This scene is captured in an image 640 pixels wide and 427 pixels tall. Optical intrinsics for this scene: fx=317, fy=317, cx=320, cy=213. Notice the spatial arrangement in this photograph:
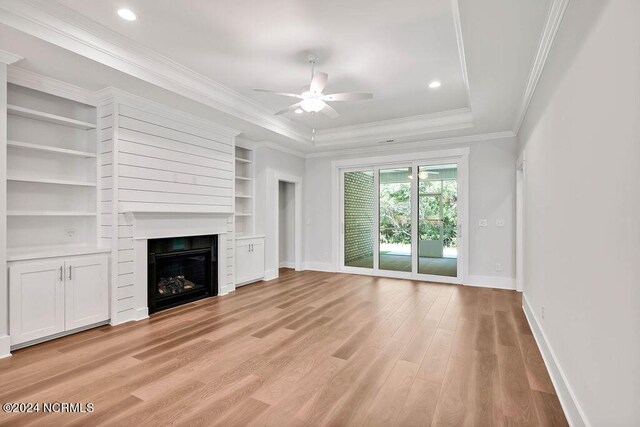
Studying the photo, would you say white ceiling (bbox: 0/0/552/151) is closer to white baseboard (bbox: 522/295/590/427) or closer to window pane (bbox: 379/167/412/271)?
window pane (bbox: 379/167/412/271)

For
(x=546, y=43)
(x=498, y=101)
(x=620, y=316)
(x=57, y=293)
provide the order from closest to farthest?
(x=620, y=316) < (x=546, y=43) < (x=57, y=293) < (x=498, y=101)

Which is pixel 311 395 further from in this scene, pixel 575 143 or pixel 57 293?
pixel 57 293

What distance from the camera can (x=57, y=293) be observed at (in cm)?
320

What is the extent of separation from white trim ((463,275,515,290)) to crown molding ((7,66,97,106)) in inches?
245

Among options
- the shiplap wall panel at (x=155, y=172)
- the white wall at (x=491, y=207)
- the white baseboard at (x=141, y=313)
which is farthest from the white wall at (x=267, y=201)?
the white wall at (x=491, y=207)

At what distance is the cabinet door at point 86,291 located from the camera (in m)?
3.30

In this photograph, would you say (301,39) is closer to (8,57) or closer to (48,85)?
(8,57)

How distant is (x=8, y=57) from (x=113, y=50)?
845mm

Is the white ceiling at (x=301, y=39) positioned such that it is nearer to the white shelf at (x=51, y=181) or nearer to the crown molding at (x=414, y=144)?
the crown molding at (x=414, y=144)

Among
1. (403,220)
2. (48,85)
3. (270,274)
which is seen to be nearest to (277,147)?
(270,274)

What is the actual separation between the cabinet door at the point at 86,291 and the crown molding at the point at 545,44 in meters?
4.75

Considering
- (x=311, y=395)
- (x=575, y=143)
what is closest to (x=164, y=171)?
(x=311, y=395)

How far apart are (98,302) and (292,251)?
430 cm

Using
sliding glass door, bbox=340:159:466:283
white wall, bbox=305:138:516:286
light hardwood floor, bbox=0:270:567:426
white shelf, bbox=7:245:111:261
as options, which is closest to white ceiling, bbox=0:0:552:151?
white wall, bbox=305:138:516:286
